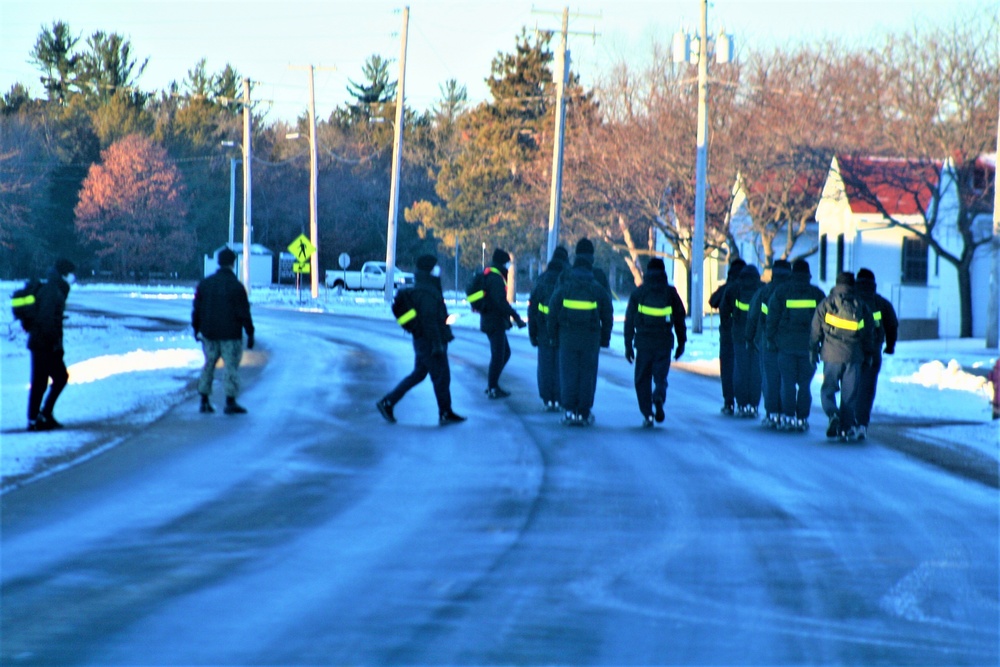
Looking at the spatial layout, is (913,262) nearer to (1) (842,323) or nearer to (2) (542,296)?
Answer: (2) (542,296)

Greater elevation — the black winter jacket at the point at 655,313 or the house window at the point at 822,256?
the house window at the point at 822,256

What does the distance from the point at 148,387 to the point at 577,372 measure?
273 inches

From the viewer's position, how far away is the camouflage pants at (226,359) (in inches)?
558

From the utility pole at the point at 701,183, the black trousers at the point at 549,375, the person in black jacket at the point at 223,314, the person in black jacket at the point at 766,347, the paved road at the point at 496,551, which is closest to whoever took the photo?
the paved road at the point at 496,551

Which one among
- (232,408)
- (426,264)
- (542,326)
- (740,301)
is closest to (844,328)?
(740,301)

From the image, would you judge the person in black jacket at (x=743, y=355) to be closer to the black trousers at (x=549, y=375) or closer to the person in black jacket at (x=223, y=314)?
the black trousers at (x=549, y=375)

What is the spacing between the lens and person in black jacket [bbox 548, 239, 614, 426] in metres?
13.6

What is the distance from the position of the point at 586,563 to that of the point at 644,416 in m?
6.51

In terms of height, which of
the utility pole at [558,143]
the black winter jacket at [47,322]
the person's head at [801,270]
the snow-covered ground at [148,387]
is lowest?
the snow-covered ground at [148,387]

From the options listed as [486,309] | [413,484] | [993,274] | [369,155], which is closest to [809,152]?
[993,274]

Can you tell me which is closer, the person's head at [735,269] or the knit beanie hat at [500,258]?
the person's head at [735,269]

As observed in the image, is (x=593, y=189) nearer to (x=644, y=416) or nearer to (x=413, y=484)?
(x=644, y=416)

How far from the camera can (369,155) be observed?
91.2m

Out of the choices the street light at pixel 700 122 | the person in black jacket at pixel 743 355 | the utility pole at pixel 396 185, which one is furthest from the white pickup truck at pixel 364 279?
the person in black jacket at pixel 743 355
